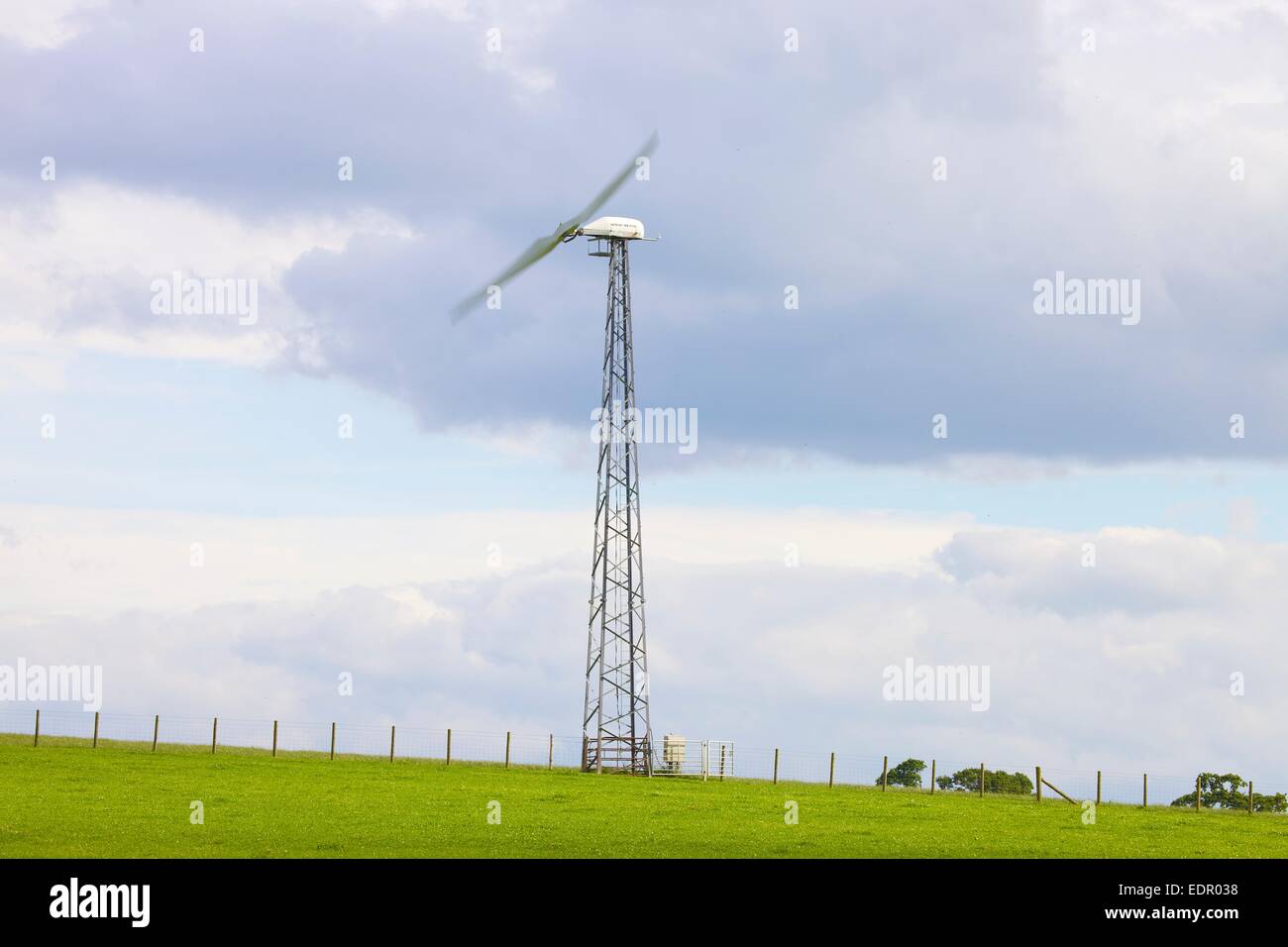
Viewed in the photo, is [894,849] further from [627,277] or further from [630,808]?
[627,277]

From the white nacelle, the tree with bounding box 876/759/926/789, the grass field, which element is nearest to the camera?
the grass field

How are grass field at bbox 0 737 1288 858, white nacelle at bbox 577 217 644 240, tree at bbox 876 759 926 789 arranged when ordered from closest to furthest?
grass field at bbox 0 737 1288 858 → white nacelle at bbox 577 217 644 240 → tree at bbox 876 759 926 789

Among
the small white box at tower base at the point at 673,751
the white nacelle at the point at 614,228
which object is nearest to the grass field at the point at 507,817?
the small white box at tower base at the point at 673,751

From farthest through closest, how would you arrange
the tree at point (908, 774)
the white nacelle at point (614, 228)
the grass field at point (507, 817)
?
the tree at point (908, 774) < the white nacelle at point (614, 228) < the grass field at point (507, 817)

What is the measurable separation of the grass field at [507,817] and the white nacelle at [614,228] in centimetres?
2688

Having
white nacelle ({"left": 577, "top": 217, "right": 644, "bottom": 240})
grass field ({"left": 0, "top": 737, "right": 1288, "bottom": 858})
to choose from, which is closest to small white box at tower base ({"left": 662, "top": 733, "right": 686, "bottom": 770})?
grass field ({"left": 0, "top": 737, "right": 1288, "bottom": 858})

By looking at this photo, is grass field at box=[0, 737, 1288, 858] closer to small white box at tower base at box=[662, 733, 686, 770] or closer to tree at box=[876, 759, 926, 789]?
small white box at tower base at box=[662, 733, 686, 770]

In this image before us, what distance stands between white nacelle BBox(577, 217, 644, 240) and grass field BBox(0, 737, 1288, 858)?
26.9 meters

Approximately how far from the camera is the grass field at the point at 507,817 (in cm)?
4381

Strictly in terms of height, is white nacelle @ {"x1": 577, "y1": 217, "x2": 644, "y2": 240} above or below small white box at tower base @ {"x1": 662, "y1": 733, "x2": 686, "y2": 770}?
above

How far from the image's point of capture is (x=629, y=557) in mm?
77562

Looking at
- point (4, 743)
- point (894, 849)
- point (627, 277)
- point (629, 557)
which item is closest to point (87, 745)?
point (4, 743)

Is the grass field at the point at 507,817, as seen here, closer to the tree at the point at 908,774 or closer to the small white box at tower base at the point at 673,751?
the small white box at tower base at the point at 673,751

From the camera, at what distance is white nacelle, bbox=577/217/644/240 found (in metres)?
79.9
